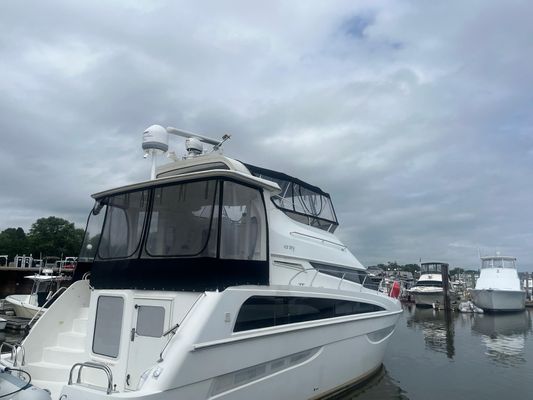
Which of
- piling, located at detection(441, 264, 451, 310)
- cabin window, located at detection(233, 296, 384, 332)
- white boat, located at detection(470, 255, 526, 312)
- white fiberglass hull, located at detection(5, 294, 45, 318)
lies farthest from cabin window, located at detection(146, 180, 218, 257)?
piling, located at detection(441, 264, 451, 310)

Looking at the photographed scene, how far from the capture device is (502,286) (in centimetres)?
3134

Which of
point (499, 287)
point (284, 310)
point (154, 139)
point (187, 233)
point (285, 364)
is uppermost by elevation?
point (154, 139)

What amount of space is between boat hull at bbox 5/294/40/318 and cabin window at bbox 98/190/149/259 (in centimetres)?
1805

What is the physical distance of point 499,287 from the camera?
3136 cm

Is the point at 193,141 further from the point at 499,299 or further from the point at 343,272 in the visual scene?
the point at 499,299

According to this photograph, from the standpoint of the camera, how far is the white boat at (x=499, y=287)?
30.6 m

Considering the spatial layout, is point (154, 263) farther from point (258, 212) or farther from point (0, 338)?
point (0, 338)

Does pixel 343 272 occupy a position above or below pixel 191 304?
above

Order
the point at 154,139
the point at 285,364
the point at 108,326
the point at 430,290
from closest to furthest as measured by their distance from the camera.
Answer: the point at 108,326 → the point at 285,364 → the point at 154,139 → the point at 430,290

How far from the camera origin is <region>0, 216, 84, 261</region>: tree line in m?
62.9

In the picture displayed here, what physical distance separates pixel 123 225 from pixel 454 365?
1119 cm

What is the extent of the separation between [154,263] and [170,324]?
916mm

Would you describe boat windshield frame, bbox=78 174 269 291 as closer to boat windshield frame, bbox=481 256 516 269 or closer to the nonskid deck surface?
the nonskid deck surface

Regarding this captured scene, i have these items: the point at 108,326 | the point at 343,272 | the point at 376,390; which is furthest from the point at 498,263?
the point at 108,326
